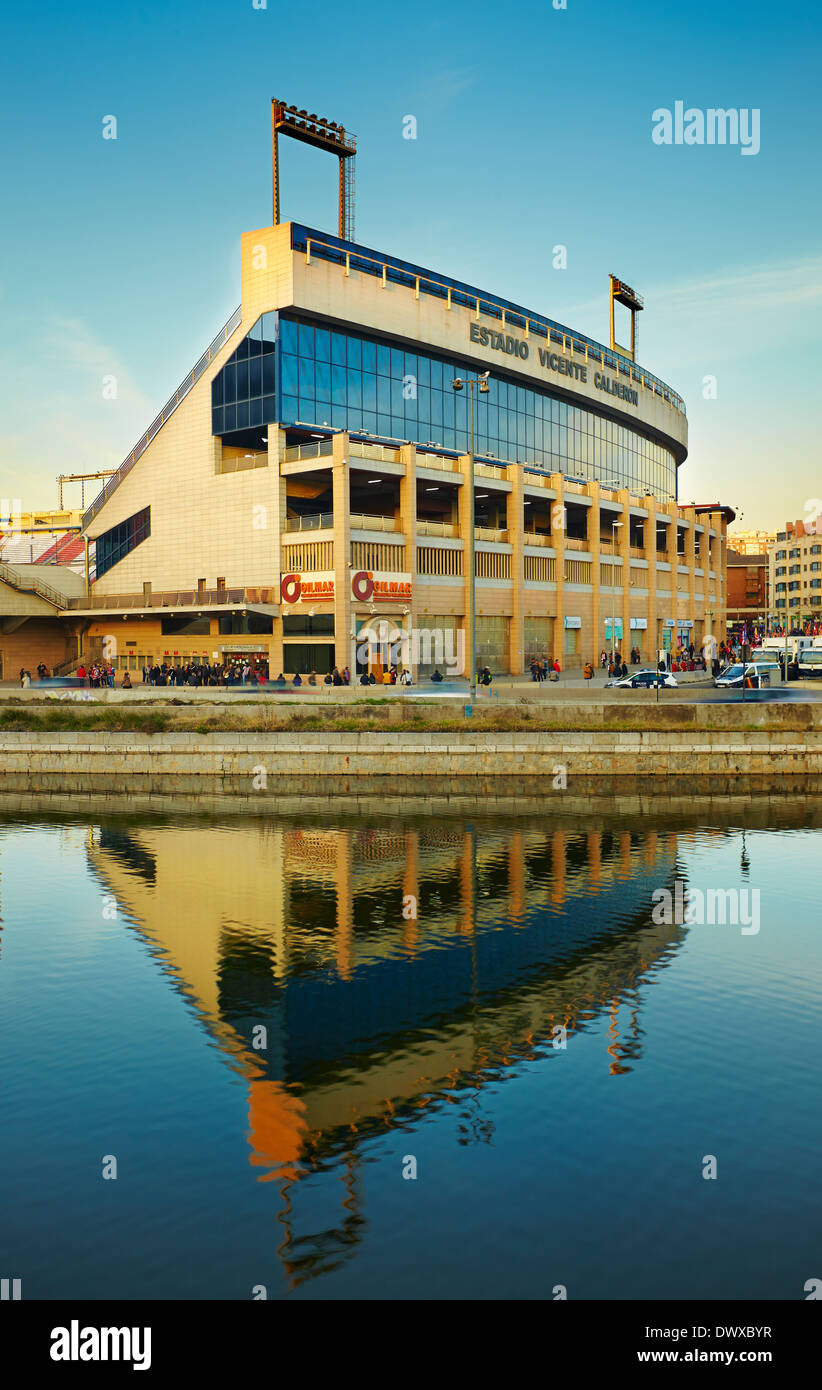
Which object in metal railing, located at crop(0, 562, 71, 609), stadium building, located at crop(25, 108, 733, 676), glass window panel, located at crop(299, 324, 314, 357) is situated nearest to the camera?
stadium building, located at crop(25, 108, 733, 676)

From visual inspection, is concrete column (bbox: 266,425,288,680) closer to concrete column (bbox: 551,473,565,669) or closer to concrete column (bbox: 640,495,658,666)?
concrete column (bbox: 551,473,565,669)

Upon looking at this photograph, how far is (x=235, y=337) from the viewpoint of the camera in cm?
6331

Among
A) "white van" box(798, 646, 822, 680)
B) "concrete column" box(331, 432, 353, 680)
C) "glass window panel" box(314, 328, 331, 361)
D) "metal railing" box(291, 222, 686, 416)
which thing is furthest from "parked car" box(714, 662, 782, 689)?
"metal railing" box(291, 222, 686, 416)

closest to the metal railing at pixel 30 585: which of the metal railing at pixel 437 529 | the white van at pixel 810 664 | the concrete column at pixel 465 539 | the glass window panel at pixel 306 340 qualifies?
the glass window panel at pixel 306 340

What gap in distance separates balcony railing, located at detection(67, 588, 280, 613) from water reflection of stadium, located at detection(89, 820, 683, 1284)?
29650mm

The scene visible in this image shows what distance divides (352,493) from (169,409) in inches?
573

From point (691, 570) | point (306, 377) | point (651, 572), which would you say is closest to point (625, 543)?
point (651, 572)

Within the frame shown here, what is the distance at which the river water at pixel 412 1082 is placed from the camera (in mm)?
9500

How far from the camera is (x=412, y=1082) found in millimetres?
13430

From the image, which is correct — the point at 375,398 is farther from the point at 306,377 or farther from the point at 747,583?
the point at 747,583

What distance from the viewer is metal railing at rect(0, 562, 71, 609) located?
72.2 meters
